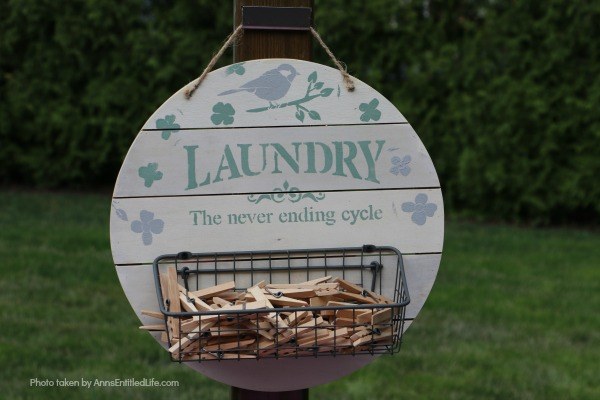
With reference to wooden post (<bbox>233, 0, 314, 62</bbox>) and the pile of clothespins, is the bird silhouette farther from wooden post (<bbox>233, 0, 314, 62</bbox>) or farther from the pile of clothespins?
the pile of clothespins

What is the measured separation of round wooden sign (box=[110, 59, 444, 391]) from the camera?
1717 millimetres

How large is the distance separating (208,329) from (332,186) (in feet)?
1.31

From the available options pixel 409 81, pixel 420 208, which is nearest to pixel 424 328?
pixel 420 208

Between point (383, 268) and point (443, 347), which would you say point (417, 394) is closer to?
point (443, 347)

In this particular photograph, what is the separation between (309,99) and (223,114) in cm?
17

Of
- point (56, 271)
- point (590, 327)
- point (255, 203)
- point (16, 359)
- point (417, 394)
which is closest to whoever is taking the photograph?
point (255, 203)

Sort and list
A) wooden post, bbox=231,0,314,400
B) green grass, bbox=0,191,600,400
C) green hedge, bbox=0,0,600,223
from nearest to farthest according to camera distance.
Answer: wooden post, bbox=231,0,314,400 → green grass, bbox=0,191,600,400 → green hedge, bbox=0,0,600,223

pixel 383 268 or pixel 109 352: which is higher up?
pixel 383 268

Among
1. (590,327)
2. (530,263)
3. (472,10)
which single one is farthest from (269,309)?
(472,10)

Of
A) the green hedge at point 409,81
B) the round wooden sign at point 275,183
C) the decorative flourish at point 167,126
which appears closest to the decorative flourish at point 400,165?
the round wooden sign at point 275,183

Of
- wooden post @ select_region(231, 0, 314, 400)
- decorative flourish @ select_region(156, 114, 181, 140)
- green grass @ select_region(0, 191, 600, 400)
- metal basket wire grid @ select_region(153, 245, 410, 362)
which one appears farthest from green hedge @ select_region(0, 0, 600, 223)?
decorative flourish @ select_region(156, 114, 181, 140)

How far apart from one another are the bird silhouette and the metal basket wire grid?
0.31m

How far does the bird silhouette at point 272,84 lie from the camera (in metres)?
1.74

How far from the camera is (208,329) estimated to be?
1548 mm
